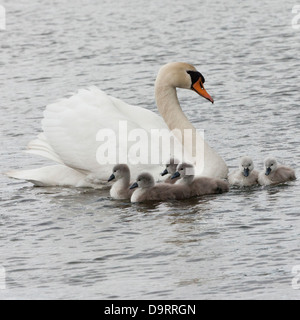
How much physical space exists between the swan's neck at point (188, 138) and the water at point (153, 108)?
596 millimetres

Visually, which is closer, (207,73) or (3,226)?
(3,226)

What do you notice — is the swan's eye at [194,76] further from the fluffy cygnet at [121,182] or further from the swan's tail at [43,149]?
the swan's tail at [43,149]

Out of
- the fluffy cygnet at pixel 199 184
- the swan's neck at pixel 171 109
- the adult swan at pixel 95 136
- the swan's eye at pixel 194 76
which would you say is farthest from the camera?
the swan's eye at pixel 194 76

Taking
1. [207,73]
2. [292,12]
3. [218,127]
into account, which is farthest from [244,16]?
[218,127]

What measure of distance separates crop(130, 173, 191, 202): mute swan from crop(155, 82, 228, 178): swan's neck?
0.60m

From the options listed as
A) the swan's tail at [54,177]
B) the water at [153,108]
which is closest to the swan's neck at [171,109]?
the water at [153,108]

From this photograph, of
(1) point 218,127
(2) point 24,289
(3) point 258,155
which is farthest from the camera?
(1) point 218,127

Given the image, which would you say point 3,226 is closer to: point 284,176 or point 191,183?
point 191,183

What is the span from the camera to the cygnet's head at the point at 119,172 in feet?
38.6

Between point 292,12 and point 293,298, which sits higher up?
point 292,12

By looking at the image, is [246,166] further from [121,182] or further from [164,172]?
[121,182]

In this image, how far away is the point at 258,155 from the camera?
43.1ft

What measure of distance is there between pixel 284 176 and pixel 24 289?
13.2 ft

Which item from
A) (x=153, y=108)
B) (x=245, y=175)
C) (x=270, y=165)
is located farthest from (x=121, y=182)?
(x=153, y=108)
